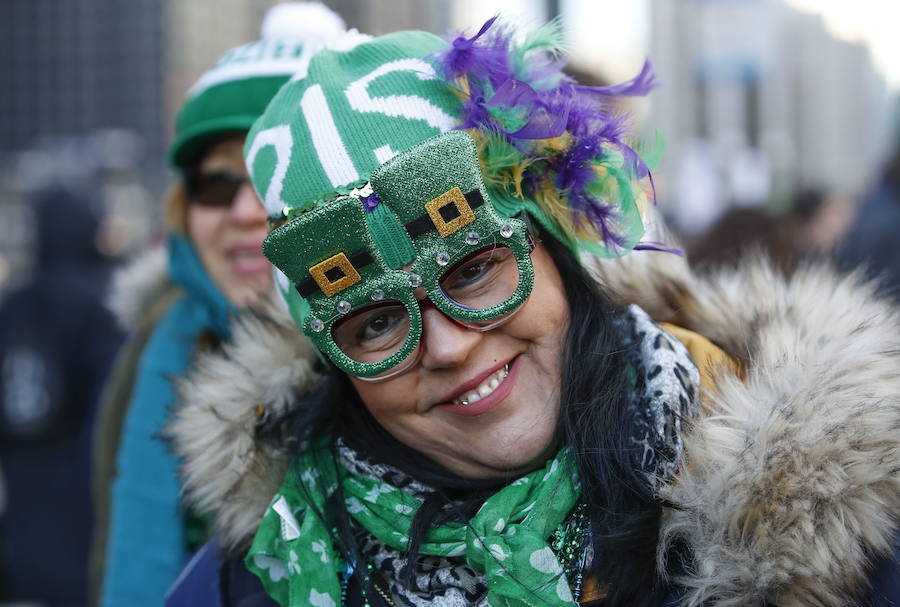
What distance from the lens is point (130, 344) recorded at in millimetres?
3023

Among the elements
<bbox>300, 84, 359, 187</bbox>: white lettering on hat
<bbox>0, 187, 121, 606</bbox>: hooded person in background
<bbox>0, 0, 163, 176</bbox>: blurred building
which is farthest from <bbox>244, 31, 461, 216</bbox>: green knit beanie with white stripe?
<bbox>0, 0, 163, 176</bbox>: blurred building

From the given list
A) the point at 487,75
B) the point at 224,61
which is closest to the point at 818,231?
the point at 224,61

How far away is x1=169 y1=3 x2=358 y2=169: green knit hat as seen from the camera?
99.9 inches

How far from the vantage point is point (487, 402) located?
159cm

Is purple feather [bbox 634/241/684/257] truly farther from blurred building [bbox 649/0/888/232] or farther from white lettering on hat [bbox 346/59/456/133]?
white lettering on hat [bbox 346/59/456/133]

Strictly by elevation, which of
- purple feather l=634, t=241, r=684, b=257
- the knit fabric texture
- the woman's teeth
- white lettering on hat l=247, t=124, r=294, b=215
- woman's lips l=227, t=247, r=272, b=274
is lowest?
woman's lips l=227, t=247, r=272, b=274

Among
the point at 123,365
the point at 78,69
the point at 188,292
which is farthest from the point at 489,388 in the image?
the point at 78,69

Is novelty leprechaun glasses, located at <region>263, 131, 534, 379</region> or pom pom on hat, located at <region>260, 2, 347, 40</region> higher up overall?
pom pom on hat, located at <region>260, 2, 347, 40</region>

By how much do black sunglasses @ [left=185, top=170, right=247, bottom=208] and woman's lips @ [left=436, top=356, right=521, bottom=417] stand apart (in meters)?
1.31

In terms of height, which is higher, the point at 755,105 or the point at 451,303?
the point at 451,303

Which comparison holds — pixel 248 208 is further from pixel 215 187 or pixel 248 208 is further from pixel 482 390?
pixel 482 390

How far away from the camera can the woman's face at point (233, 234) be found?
2615mm

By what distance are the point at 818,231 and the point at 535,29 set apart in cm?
453

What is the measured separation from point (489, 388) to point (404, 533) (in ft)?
1.06
